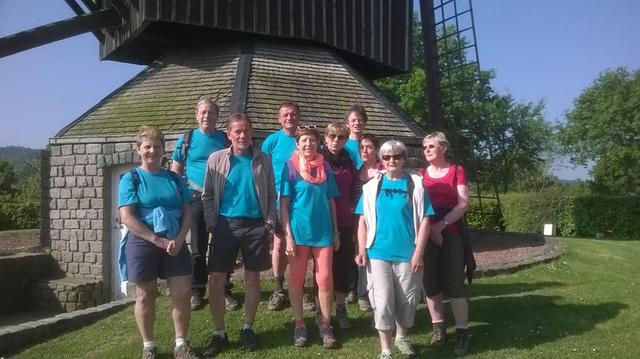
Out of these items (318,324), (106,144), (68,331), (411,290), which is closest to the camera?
(411,290)

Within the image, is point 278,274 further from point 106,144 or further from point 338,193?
point 106,144

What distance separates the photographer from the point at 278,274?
16.6ft

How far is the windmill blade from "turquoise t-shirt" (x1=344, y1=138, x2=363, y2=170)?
6.62 meters

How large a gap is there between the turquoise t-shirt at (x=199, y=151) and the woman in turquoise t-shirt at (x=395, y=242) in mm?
1602

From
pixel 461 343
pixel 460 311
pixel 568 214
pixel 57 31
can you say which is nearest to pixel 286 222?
pixel 460 311

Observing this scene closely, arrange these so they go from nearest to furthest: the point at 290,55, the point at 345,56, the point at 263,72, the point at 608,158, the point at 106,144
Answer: the point at 106,144 → the point at 263,72 → the point at 290,55 → the point at 345,56 → the point at 608,158

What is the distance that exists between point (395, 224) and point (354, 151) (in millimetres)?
1151

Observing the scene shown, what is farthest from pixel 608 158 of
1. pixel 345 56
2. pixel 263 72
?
pixel 263 72

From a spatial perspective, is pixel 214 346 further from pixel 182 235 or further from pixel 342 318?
pixel 342 318

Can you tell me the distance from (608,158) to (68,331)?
110 feet

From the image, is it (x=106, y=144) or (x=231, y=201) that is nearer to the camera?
(x=231, y=201)

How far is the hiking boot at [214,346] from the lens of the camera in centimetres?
415

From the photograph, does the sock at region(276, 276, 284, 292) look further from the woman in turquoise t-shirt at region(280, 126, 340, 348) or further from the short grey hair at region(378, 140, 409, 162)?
the short grey hair at region(378, 140, 409, 162)

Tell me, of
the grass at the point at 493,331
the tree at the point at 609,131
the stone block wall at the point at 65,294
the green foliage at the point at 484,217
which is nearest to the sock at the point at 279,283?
the grass at the point at 493,331
